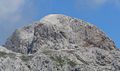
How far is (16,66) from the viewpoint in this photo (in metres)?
114

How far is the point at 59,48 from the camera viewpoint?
127m

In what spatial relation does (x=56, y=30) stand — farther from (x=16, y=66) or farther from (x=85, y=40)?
(x=16, y=66)

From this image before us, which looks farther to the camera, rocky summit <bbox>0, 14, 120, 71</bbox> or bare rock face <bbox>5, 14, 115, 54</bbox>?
bare rock face <bbox>5, 14, 115, 54</bbox>

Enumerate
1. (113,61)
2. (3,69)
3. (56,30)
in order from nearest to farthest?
(3,69)
(113,61)
(56,30)

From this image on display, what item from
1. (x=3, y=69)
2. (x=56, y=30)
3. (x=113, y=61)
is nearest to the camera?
(x=3, y=69)

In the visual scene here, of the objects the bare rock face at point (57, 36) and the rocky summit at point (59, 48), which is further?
the bare rock face at point (57, 36)

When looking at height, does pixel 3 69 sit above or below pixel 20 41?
below

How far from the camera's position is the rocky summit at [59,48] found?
11600 centimetres

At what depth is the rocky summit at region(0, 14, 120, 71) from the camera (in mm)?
116000

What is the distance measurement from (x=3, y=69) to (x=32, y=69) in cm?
593

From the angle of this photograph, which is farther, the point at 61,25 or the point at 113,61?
the point at 61,25

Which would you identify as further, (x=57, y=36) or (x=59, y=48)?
(x=57, y=36)

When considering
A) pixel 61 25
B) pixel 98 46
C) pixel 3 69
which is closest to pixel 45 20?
pixel 61 25

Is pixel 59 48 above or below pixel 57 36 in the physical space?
below
